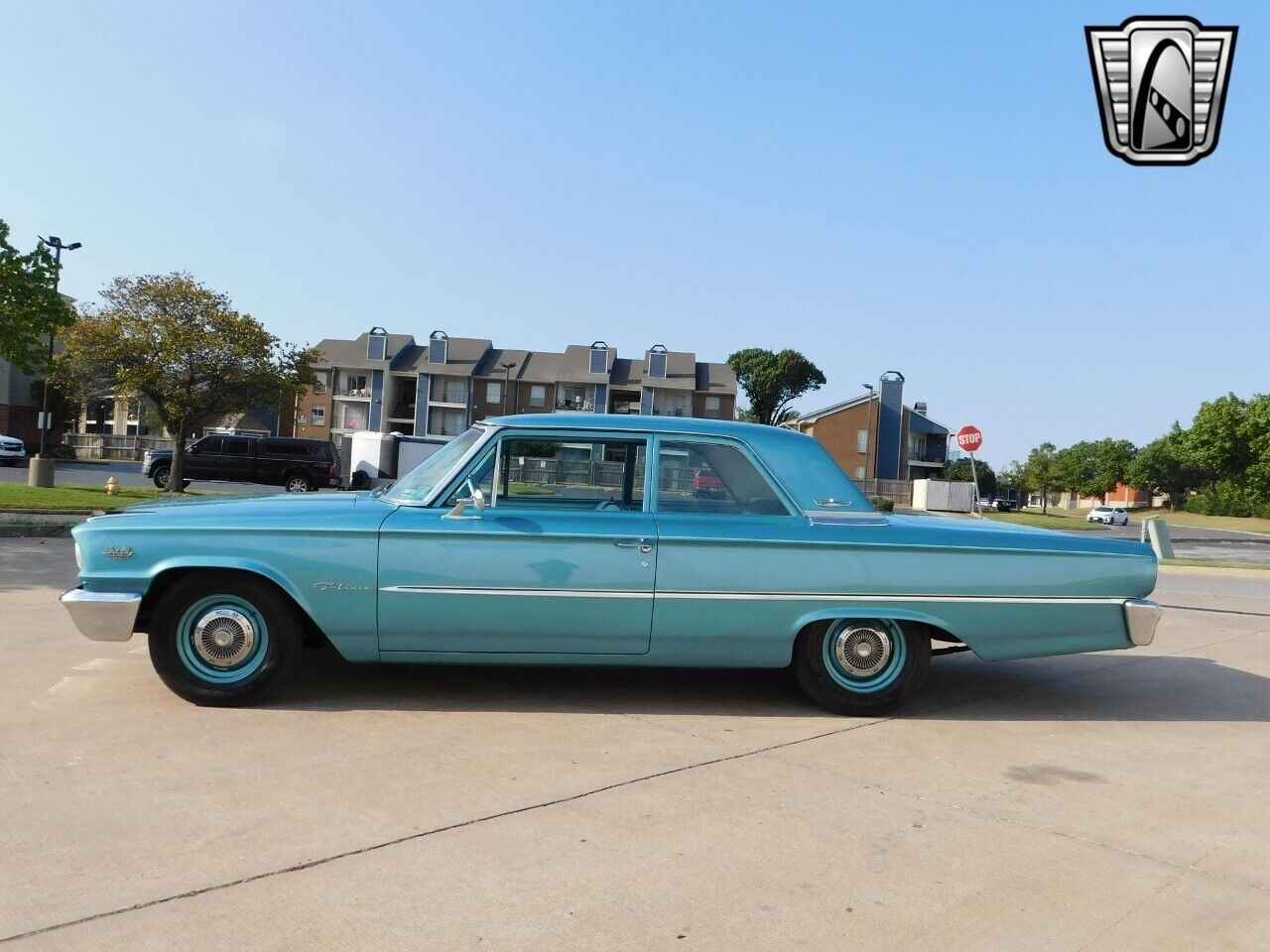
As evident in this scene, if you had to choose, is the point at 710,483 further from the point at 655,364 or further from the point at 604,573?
the point at 655,364

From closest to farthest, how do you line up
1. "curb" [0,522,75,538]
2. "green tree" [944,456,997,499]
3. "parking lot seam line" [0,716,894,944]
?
"parking lot seam line" [0,716,894,944], "curb" [0,522,75,538], "green tree" [944,456,997,499]

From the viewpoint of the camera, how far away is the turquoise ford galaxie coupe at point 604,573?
4867mm

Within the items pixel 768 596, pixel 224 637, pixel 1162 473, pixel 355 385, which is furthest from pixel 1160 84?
pixel 1162 473

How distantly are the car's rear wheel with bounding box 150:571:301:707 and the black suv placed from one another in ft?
87.1

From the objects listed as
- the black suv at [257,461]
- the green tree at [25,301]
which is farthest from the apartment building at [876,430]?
the green tree at [25,301]

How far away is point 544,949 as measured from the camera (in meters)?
2.65

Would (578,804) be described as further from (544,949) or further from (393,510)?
(393,510)

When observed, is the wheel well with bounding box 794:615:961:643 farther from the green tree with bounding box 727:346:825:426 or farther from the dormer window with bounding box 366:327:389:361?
the green tree with bounding box 727:346:825:426

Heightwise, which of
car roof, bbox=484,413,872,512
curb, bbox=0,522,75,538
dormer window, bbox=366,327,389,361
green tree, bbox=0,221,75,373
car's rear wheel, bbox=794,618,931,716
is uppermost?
dormer window, bbox=366,327,389,361

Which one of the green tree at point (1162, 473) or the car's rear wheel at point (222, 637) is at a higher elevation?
the green tree at point (1162, 473)

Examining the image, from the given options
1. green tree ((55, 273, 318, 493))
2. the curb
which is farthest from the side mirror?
green tree ((55, 273, 318, 493))

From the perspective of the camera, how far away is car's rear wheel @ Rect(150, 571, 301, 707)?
488 cm

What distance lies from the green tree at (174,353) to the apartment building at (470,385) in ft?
→ 152

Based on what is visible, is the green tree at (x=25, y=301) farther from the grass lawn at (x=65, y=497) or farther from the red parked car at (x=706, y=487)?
the red parked car at (x=706, y=487)
